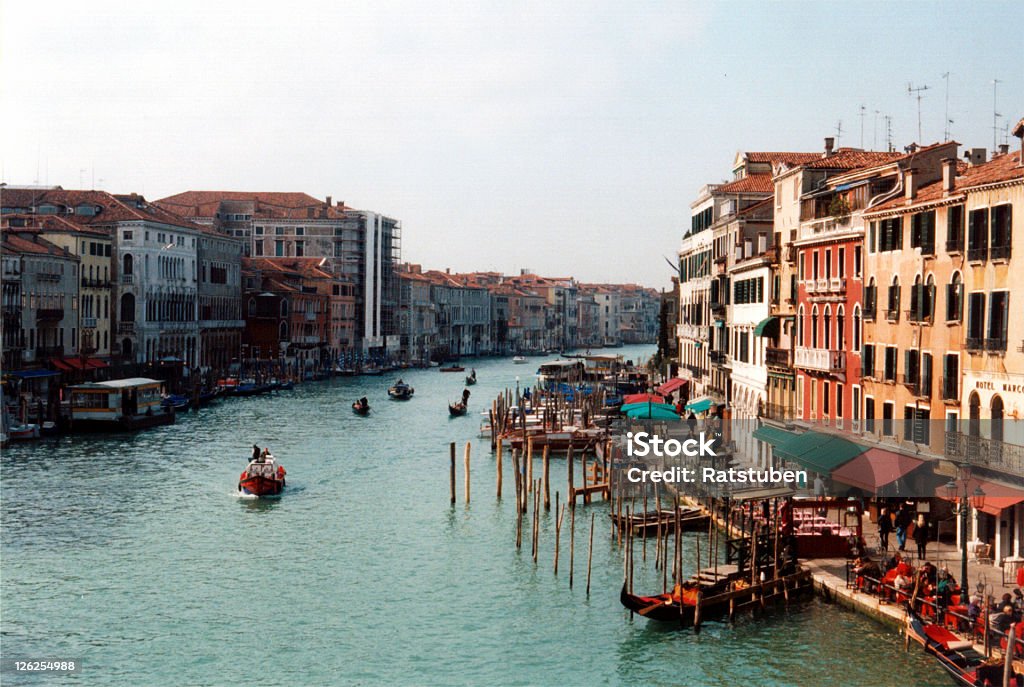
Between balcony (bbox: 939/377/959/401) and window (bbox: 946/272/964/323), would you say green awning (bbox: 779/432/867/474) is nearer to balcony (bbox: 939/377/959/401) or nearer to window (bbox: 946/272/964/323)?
balcony (bbox: 939/377/959/401)

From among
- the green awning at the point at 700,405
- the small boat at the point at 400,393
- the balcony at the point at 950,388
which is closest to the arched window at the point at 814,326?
the balcony at the point at 950,388

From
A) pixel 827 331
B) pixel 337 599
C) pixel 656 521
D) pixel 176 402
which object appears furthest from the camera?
pixel 176 402

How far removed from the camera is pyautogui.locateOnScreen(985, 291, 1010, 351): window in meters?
15.4

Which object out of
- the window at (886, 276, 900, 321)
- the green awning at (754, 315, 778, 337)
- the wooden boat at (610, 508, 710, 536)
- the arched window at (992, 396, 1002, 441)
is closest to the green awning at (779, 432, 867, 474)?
the wooden boat at (610, 508, 710, 536)

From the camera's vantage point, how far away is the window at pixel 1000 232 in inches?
606

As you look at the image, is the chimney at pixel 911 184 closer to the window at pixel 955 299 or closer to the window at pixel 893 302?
the window at pixel 893 302

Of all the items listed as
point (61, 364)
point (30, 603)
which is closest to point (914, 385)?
point (30, 603)

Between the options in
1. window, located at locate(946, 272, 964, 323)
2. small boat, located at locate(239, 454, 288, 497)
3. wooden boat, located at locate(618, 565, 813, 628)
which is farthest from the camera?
small boat, located at locate(239, 454, 288, 497)

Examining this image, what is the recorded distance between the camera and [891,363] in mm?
19031

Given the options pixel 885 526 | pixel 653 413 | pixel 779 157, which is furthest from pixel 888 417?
pixel 779 157

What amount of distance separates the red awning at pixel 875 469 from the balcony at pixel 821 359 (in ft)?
9.29

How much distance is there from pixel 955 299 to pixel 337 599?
9100 mm

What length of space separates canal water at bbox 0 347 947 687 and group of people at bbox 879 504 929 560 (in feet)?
5.45

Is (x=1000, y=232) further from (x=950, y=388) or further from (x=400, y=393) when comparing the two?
(x=400, y=393)
